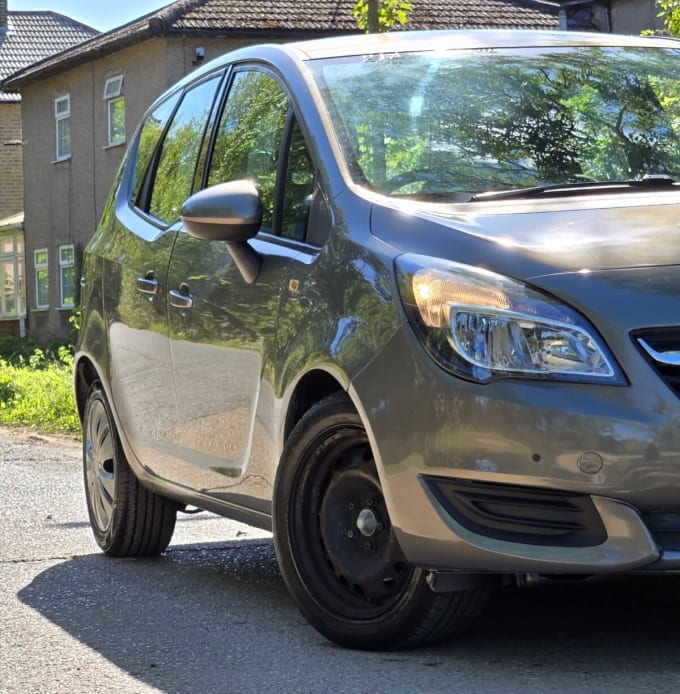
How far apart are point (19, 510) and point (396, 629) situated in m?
4.54

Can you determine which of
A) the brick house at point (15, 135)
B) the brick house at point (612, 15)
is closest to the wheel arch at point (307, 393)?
the brick house at point (612, 15)

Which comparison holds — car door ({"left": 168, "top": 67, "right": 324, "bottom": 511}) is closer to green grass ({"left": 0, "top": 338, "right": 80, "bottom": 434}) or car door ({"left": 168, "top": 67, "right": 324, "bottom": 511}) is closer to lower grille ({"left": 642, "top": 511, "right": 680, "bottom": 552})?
lower grille ({"left": 642, "top": 511, "right": 680, "bottom": 552})

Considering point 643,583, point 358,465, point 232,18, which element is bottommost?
point 232,18

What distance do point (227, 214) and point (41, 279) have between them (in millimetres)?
36406

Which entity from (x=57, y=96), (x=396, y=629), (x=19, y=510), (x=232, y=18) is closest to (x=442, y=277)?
(x=396, y=629)

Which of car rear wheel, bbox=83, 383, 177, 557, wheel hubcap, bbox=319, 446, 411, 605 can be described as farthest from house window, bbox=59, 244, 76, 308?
wheel hubcap, bbox=319, 446, 411, 605

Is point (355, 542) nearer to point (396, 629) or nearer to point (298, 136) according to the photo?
point (396, 629)

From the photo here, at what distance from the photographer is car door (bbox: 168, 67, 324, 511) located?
5.09m

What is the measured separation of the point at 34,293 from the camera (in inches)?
1620

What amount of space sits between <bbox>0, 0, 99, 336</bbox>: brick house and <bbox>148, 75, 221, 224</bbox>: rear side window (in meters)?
35.7

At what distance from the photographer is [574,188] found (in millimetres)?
4789

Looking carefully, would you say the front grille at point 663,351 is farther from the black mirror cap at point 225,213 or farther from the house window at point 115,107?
the house window at point 115,107

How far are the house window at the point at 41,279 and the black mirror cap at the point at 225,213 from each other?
35371 millimetres

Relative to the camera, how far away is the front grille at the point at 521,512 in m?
4.04
